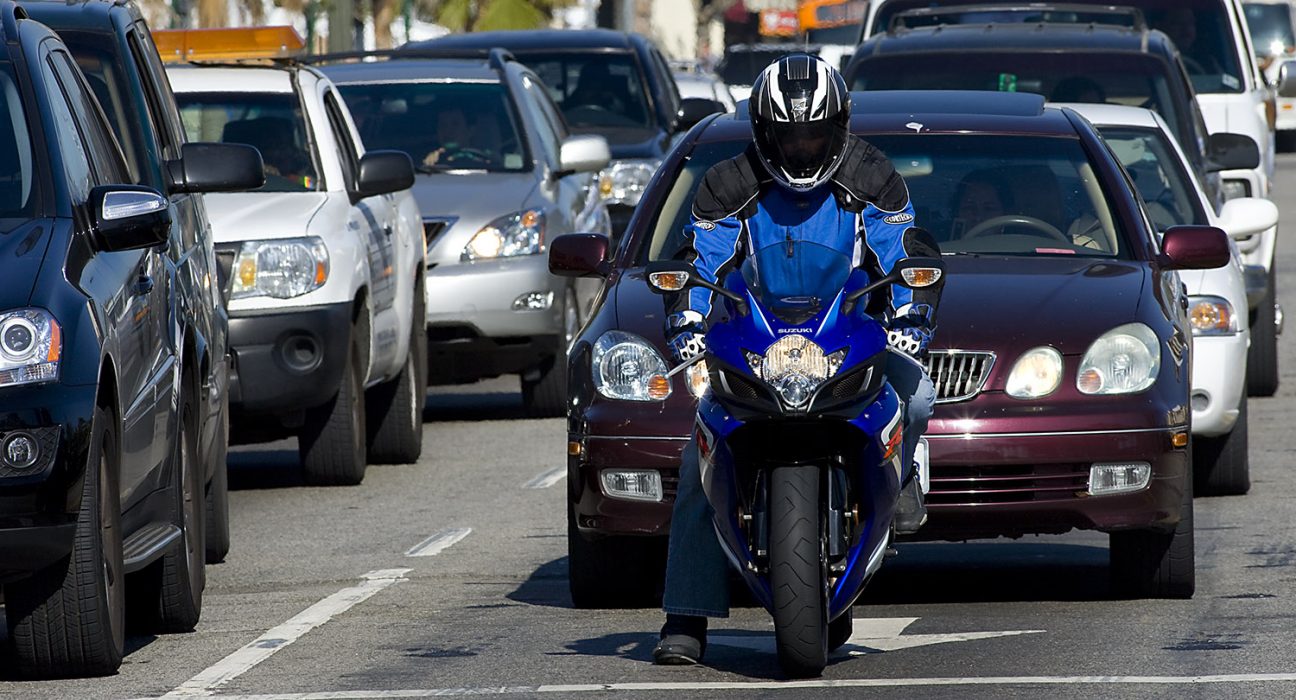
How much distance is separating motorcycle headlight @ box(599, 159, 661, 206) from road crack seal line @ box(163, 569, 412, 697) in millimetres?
10840

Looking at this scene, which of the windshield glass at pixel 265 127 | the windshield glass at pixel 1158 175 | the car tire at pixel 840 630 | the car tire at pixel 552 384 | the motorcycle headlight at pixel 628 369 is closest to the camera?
the car tire at pixel 840 630

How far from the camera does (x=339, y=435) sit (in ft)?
40.8

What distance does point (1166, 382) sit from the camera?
27.8 feet

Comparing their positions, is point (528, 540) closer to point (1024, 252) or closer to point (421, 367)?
point (1024, 252)

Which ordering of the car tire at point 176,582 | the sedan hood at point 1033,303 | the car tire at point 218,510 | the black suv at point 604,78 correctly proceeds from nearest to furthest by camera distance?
the car tire at point 176,582, the sedan hood at point 1033,303, the car tire at point 218,510, the black suv at point 604,78

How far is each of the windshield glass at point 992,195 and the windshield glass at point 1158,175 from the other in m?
2.42

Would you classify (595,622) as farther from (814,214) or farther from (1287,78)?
(1287,78)

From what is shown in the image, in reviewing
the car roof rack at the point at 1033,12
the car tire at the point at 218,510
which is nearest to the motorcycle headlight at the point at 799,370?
the car tire at the point at 218,510

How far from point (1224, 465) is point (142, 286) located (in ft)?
16.4

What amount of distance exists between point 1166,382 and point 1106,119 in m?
4.27

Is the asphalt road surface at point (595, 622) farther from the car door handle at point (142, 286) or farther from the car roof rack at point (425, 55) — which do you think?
the car roof rack at point (425, 55)

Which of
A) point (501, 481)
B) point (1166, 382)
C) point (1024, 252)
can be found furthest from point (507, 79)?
point (1166, 382)

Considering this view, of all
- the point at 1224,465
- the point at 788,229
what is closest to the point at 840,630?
the point at 788,229

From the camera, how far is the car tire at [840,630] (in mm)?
7434
